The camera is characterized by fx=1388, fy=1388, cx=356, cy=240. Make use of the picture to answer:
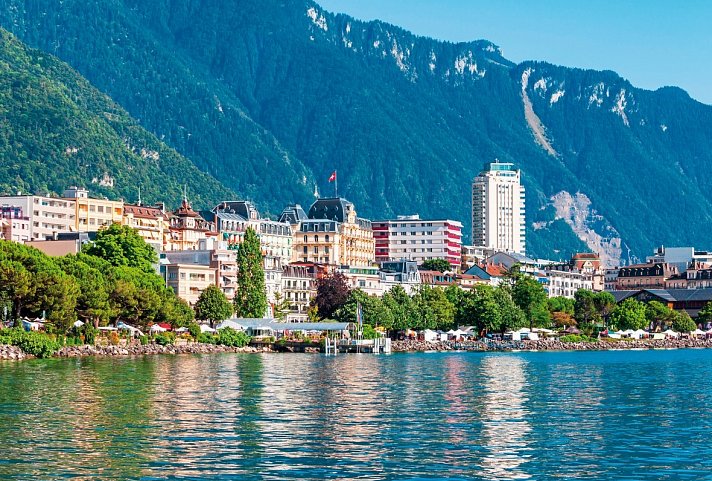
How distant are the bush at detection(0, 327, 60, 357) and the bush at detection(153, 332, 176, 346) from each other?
27.0 m

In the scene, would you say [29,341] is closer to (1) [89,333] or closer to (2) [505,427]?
(1) [89,333]

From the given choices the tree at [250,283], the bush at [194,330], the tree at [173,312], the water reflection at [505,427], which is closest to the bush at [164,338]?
the tree at [173,312]

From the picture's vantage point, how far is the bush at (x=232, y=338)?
170625mm

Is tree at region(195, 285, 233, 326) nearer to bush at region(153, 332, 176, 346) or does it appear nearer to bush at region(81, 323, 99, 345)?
bush at region(153, 332, 176, 346)

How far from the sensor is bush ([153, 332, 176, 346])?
156625 mm

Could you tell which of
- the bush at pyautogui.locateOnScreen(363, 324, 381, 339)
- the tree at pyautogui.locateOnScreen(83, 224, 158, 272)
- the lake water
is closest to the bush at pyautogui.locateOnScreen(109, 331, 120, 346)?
the tree at pyautogui.locateOnScreen(83, 224, 158, 272)

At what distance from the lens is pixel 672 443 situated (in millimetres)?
60125

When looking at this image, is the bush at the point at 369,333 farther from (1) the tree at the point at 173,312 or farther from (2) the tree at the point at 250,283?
(1) the tree at the point at 173,312

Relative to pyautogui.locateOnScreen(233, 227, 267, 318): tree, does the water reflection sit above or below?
below

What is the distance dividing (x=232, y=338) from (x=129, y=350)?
2748 cm

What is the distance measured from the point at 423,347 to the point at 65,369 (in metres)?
91.7

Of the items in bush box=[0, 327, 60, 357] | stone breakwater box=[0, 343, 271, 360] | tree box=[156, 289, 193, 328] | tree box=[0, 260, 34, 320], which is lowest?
stone breakwater box=[0, 343, 271, 360]

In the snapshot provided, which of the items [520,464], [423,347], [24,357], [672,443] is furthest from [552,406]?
[423,347]

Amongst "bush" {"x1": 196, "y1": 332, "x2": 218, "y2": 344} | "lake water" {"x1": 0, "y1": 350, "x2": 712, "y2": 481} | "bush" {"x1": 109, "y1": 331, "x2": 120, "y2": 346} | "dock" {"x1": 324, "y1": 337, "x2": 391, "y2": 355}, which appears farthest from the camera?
"dock" {"x1": 324, "y1": 337, "x2": 391, "y2": 355}
